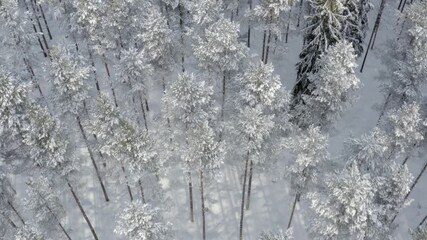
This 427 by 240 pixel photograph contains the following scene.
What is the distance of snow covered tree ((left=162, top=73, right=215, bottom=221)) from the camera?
3039 cm

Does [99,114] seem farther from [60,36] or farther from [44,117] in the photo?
[60,36]

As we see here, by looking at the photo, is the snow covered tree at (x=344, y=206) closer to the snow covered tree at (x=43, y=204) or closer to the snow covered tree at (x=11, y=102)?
the snow covered tree at (x=43, y=204)

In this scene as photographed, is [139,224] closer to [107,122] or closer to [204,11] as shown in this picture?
[107,122]

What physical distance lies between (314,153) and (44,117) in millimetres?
17033

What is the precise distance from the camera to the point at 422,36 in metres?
35.5

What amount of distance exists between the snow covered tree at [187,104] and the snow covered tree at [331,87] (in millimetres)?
7833

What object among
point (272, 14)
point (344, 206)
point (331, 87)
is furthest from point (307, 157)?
point (272, 14)

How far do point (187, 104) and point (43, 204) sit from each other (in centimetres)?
1146

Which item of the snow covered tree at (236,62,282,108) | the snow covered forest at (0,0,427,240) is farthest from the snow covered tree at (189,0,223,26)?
the snow covered tree at (236,62,282,108)

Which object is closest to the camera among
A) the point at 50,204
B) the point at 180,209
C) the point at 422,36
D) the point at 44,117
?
the point at 44,117

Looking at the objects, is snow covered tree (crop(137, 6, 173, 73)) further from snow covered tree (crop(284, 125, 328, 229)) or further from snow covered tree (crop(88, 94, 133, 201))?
snow covered tree (crop(284, 125, 328, 229))

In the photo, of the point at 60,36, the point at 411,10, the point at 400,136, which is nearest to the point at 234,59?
the point at 400,136

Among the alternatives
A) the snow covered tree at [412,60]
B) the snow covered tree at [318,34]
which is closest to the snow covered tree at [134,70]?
the snow covered tree at [318,34]

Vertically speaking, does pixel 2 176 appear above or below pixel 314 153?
below
